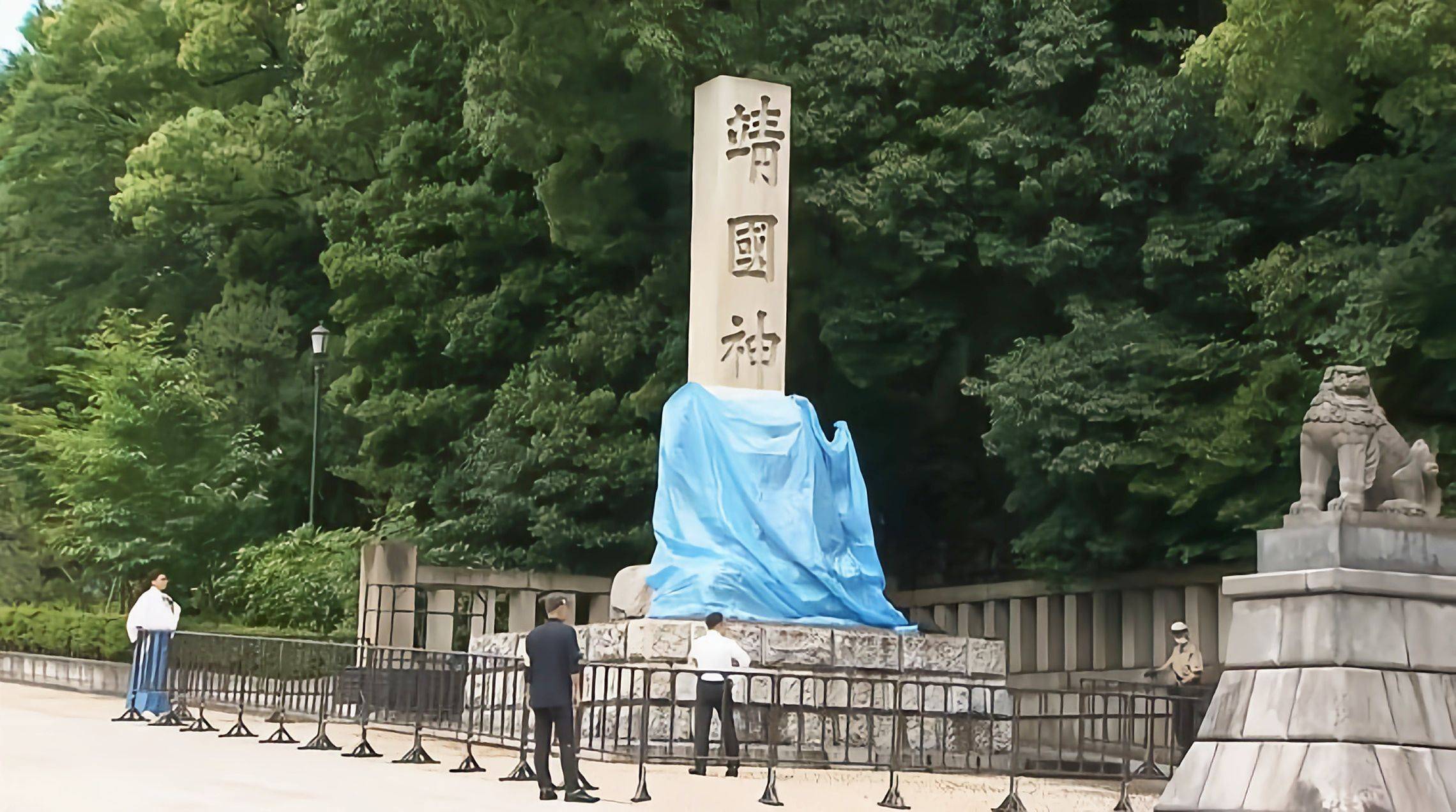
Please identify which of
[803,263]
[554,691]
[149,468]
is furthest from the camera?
[149,468]

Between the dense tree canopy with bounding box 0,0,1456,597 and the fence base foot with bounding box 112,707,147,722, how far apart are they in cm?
769

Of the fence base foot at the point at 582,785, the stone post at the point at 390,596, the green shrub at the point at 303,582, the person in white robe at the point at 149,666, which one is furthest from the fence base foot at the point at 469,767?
the green shrub at the point at 303,582

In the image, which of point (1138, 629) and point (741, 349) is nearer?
point (741, 349)

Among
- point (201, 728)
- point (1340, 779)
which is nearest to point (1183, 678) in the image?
point (1340, 779)

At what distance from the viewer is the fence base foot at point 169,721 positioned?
1877 cm

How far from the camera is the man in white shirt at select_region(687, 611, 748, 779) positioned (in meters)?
14.5

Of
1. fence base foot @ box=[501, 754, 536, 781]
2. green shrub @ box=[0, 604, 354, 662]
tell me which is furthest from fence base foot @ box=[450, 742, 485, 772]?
green shrub @ box=[0, 604, 354, 662]

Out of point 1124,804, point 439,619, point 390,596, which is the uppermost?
point 390,596

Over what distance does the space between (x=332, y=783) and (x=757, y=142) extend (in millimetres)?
9561

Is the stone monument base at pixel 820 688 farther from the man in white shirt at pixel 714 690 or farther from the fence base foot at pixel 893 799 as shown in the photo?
the fence base foot at pixel 893 799

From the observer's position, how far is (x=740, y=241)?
65.2 feet

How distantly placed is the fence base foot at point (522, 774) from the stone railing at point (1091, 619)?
32.1 feet

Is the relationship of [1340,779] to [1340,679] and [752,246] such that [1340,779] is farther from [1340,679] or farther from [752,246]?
[752,246]

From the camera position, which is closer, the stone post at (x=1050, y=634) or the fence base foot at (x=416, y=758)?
the fence base foot at (x=416, y=758)
